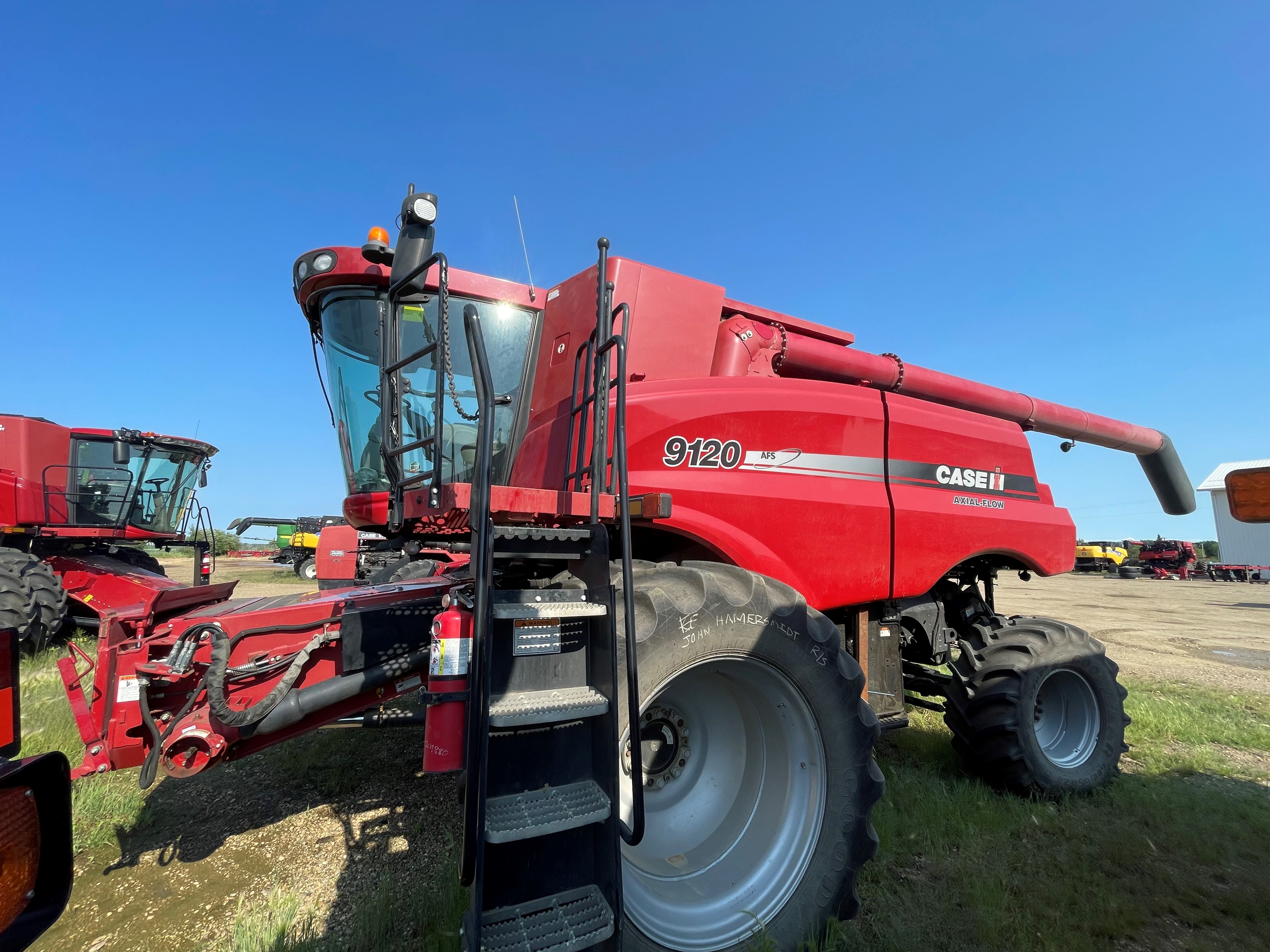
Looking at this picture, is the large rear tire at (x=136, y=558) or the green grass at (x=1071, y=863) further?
the large rear tire at (x=136, y=558)

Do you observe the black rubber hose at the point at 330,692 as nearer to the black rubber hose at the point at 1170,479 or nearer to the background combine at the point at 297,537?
the black rubber hose at the point at 1170,479

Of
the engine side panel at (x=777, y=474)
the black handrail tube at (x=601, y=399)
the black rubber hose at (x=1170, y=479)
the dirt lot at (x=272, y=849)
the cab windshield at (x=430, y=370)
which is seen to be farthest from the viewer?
the black rubber hose at (x=1170, y=479)

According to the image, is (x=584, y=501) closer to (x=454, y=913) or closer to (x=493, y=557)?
(x=493, y=557)

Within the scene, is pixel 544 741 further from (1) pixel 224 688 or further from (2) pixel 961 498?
(2) pixel 961 498

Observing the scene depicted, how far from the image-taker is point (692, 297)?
11.8 feet

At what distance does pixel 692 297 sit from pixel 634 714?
2.43 metres

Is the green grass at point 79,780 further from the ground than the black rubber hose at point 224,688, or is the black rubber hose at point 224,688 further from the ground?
the black rubber hose at point 224,688

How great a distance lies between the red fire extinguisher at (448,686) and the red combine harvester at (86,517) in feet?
25.5

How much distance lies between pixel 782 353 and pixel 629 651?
256 cm

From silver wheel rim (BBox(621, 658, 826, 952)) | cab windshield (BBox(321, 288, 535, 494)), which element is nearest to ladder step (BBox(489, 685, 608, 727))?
silver wheel rim (BBox(621, 658, 826, 952))

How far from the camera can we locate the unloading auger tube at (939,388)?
3.88m

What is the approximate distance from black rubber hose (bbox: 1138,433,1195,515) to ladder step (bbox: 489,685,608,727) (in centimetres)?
659

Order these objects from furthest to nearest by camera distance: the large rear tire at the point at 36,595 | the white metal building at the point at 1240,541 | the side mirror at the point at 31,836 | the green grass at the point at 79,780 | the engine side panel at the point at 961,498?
the white metal building at the point at 1240,541, the large rear tire at the point at 36,595, the engine side panel at the point at 961,498, the green grass at the point at 79,780, the side mirror at the point at 31,836

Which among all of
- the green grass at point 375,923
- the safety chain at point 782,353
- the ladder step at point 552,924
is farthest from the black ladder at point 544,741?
the safety chain at point 782,353
